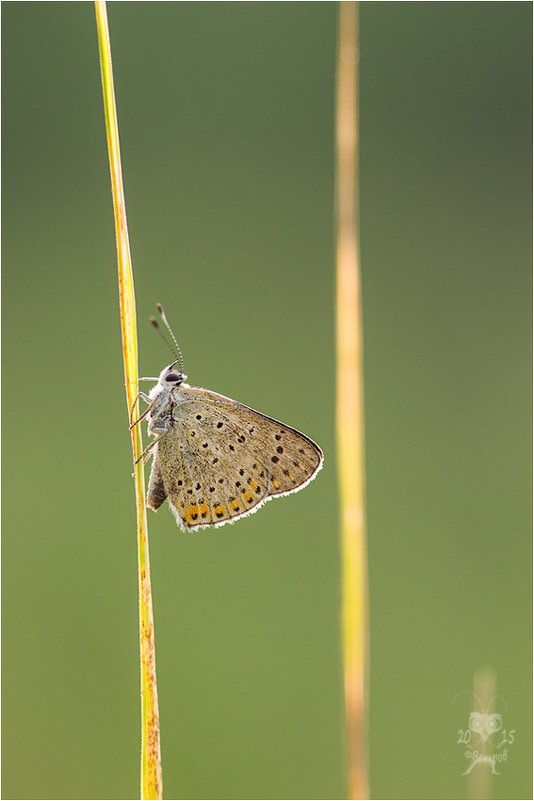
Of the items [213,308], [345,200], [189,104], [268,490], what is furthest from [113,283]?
[345,200]

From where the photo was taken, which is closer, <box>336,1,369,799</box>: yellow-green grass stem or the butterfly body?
<box>336,1,369,799</box>: yellow-green grass stem

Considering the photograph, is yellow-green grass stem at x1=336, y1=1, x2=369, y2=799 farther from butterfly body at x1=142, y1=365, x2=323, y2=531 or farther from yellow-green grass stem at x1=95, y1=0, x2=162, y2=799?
butterfly body at x1=142, y1=365, x2=323, y2=531

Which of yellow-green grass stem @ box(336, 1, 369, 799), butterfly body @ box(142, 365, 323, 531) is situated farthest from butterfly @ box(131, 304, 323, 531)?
yellow-green grass stem @ box(336, 1, 369, 799)

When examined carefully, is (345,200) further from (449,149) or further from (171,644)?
(449,149)

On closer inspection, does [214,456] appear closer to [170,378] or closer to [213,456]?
[213,456]

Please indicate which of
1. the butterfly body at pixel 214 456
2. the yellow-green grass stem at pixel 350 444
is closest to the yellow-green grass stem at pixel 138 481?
the yellow-green grass stem at pixel 350 444

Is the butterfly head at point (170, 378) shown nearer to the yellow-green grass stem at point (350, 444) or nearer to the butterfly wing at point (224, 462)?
the butterfly wing at point (224, 462)

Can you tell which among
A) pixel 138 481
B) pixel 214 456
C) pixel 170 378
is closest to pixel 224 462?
pixel 214 456
